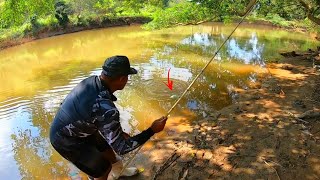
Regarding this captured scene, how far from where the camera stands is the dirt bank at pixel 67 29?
18.7 m

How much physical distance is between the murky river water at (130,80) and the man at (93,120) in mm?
2168

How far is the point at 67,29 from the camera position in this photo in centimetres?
2347

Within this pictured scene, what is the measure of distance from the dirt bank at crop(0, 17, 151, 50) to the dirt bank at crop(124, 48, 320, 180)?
51.6ft

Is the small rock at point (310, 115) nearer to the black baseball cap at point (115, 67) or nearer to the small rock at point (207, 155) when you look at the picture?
the small rock at point (207, 155)

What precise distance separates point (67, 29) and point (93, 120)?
887 inches

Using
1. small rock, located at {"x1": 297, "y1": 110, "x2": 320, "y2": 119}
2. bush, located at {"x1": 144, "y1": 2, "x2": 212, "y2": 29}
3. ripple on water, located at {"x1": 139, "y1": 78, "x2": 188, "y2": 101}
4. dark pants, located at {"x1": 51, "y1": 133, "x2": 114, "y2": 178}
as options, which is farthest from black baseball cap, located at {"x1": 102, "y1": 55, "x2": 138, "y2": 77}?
bush, located at {"x1": 144, "y1": 2, "x2": 212, "y2": 29}

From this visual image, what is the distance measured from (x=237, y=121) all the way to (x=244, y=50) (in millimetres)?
9950

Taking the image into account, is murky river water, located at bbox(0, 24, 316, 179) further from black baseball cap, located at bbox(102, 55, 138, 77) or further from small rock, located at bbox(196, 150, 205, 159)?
black baseball cap, located at bbox(102, 55, 138, 77)

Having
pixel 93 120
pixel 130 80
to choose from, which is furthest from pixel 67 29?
pixel 93 120

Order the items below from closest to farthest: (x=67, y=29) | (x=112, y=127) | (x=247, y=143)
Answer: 1. (x=112, y=127)
2. (x=247, y=143)
3. (x=67, y=29)

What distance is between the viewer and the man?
8.02ft

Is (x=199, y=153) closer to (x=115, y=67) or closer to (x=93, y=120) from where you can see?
(x=93, y=120)

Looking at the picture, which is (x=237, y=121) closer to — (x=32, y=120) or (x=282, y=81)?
(x=282, y=81)

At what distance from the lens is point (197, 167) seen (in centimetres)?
419
